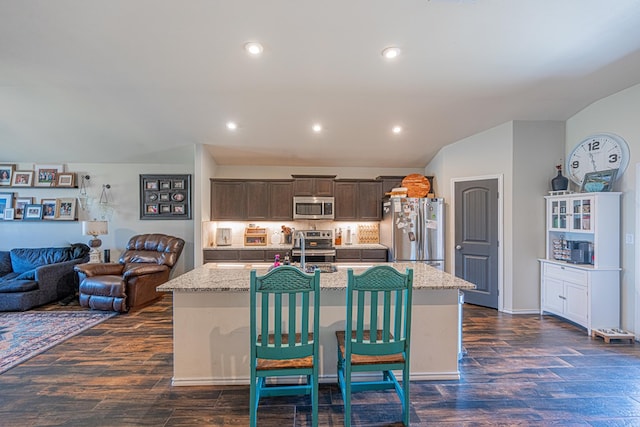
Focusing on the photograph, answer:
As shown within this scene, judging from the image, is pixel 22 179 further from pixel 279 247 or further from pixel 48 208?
pixel 279 247

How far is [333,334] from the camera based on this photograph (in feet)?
8.62

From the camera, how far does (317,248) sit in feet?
17.9

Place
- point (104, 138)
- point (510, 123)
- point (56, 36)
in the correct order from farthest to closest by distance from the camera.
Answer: point (104, 138) → point (510, 123) → point (56, 36)

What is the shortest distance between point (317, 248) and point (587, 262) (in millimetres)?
3809

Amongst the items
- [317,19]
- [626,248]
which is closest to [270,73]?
[317,19]

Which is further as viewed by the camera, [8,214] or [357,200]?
[357,200]

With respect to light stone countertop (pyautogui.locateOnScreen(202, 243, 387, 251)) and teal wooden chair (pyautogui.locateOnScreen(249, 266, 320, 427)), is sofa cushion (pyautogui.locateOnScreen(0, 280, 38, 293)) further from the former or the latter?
teal wooden chair (pyautogui.locateOnScreen(249, 266, 320, 427))

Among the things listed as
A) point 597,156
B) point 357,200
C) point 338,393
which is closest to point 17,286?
point 338,393

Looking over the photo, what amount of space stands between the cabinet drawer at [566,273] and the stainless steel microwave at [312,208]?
11.1ft

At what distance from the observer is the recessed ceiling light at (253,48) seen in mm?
2810

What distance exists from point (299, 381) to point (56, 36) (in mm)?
3822

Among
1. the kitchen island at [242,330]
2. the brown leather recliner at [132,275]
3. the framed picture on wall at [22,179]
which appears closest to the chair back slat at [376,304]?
the kitchen island at [242,330]

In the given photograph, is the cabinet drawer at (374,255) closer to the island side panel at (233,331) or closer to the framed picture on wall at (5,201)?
the island side panel at (233,331)

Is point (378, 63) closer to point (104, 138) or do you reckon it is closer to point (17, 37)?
point (17, 37)
